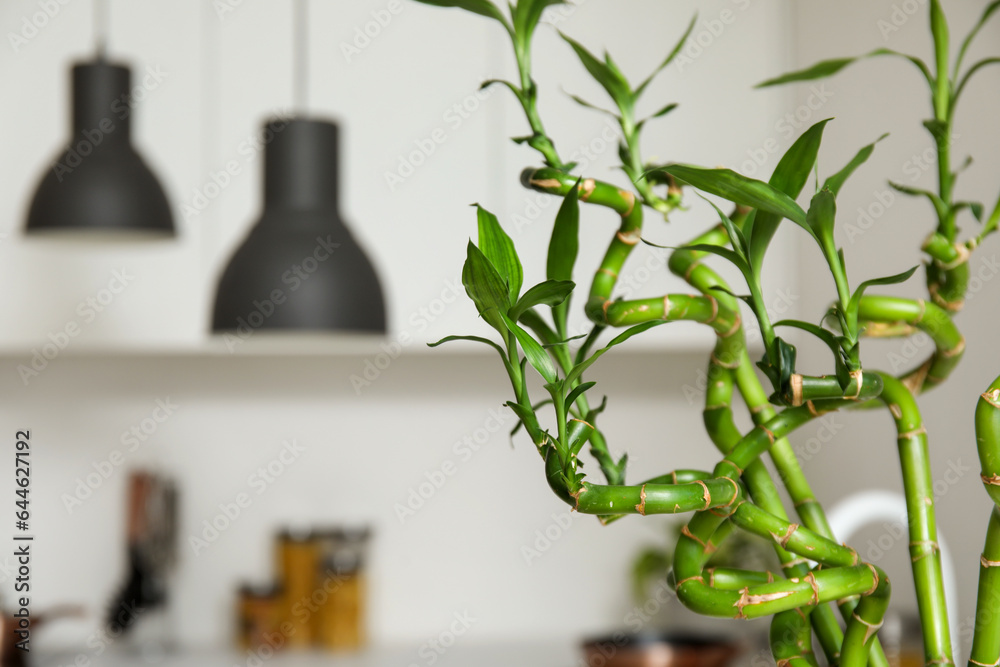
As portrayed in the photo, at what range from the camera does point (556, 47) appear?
7.30ft

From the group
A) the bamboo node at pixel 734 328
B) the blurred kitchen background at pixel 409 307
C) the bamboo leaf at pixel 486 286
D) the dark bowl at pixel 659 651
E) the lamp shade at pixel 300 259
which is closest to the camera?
the bamboo leaf at pixel 486 286

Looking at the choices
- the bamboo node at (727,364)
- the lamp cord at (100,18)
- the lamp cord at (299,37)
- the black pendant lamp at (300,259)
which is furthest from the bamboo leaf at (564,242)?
the lamp cord at (100,18)

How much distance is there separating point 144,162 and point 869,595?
1.54m

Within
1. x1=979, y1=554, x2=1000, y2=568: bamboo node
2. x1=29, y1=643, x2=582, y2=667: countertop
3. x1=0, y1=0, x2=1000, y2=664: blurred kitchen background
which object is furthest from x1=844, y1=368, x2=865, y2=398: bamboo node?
x1=29, y1=643, x2=582, y2=667: countertop

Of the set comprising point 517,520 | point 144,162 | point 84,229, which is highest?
point 144,162

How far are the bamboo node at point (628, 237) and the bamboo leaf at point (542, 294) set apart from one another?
101mm

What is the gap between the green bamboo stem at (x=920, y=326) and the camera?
40 centimetres

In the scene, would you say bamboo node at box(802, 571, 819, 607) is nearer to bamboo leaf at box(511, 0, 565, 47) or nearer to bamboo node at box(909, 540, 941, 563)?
bamboo node at box(909, 540, 941, 563)

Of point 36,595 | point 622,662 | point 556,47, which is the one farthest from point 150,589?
point 556,47

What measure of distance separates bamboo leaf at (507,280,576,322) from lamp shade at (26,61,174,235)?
140cm

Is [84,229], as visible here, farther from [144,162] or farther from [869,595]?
[869,595]

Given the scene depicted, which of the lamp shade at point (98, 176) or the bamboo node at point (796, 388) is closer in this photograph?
the bamboo node at point (796, 388)

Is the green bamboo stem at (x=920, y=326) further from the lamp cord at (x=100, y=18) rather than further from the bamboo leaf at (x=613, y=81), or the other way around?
the lamp cord at (x=100, y=18)

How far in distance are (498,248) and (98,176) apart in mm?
1398
